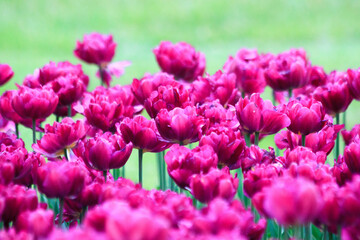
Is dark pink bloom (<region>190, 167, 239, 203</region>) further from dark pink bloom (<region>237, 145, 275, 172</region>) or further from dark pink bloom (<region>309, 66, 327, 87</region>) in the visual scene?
dark pink bloom (<region>309, 66, 327, 87</region>)

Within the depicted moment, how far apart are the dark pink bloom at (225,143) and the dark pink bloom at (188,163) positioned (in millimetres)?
69

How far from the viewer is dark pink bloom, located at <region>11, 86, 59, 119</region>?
1.09 m

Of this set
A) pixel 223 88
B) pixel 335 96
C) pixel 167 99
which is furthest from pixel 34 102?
pixel 335 96

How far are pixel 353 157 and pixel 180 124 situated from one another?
11.0 inches

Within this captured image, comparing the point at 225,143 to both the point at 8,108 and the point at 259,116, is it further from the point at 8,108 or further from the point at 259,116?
the point at 8,108

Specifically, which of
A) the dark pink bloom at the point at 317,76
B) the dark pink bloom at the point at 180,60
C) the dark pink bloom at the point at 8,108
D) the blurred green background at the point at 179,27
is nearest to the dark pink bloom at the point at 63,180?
the dark pink bloom at the point at 8,108

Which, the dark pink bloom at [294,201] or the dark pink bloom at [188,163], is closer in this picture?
the dark pink bloom at [294,201]

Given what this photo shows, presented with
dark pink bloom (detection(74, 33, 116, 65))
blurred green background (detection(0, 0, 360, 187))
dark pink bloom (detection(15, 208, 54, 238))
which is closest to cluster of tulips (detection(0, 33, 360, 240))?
dark pink bloom (detection(15, 208, 54, 238))

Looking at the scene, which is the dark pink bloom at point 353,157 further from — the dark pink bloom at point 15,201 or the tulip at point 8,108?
the tulip at point 8,108

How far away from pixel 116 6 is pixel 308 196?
724 cm

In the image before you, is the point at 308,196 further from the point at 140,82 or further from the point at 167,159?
the point at 140,82

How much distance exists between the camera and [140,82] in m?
1.14

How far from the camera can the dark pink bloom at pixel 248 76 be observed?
136 centimetres

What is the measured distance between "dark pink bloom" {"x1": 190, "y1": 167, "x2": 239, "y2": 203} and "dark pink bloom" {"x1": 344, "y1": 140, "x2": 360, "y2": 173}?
0.19 meters
